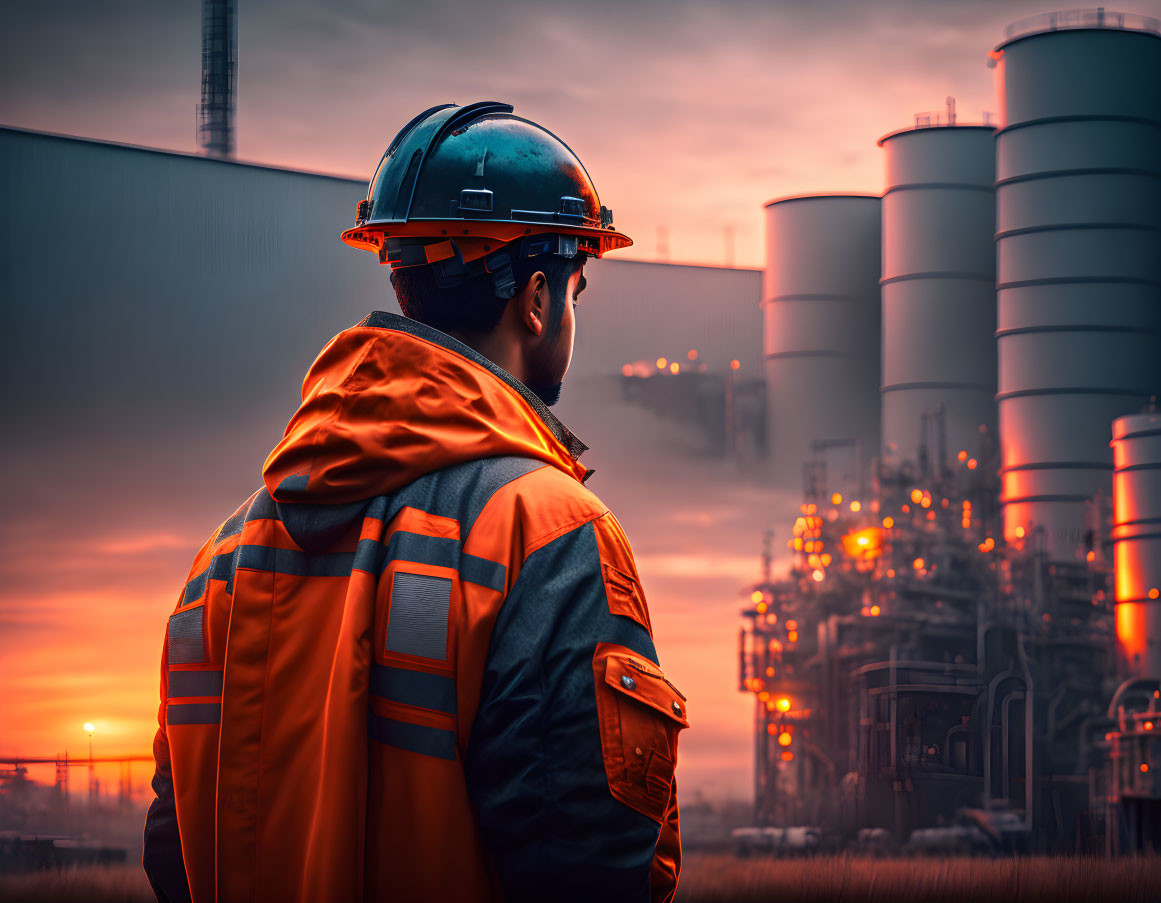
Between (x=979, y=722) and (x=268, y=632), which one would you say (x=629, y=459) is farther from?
(x=268, y=632)

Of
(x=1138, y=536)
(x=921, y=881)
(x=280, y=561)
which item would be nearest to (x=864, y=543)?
(x=1138, y=536)

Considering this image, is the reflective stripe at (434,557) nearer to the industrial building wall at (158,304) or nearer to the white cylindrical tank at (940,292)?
the industrial building wall at (158,304)

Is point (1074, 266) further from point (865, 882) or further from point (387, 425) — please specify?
point (387, 425)

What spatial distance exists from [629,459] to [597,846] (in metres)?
15.1

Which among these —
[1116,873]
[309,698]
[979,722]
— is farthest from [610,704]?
[979,722]

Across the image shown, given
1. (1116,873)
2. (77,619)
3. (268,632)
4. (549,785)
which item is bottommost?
(1116,873)

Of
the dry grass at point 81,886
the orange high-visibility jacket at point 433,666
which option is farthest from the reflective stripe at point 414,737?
the dry grass at point 81,886

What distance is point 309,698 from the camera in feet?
4.68

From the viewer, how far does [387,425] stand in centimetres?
136

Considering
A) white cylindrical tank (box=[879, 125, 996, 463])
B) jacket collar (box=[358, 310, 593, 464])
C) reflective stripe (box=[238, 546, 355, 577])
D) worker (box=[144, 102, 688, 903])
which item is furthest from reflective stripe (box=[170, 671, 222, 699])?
white cylindrical tank (box=[879, 125, 996, 463])

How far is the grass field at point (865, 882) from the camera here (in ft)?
39.3

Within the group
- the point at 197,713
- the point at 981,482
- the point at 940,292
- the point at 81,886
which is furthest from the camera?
the point at 940,292

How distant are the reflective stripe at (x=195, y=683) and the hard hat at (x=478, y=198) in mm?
543

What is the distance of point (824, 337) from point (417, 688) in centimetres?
1575
